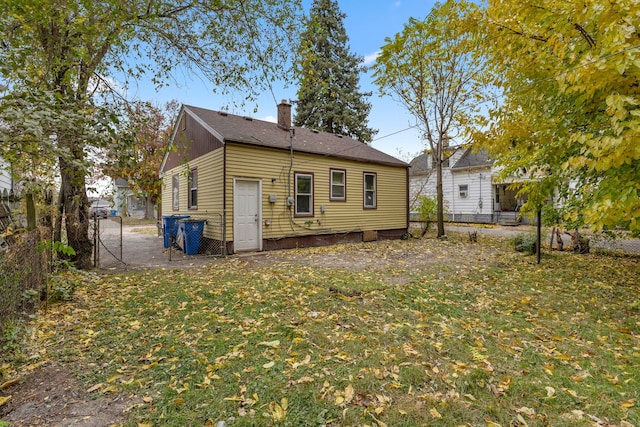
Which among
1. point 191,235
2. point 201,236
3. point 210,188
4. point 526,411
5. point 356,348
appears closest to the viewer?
point 526,411

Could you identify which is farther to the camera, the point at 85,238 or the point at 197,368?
the point at 85,238

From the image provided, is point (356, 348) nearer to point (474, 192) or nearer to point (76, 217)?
point (76, 217)

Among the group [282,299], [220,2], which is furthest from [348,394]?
[220,2]

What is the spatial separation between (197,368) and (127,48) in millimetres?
6109

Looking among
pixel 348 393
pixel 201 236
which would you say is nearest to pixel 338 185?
pixel 201 236

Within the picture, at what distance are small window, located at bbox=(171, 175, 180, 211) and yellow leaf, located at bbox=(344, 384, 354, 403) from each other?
11.8 meters

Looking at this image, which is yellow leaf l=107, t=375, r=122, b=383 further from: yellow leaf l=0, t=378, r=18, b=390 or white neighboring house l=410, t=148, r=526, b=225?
white neighboring house l=410, t=148, r=526, b=225

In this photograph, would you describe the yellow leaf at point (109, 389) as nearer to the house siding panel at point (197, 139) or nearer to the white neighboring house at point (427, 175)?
the house siding panel at point (197, 139)

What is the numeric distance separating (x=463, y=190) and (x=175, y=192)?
18539 mm

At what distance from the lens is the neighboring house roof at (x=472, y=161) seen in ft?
68.2

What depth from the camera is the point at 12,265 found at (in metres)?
3.37

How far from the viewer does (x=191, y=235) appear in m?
9.61

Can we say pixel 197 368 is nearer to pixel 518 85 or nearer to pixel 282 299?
pixel 282 299

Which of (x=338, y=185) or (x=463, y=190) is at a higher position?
(x=463, y=190)
